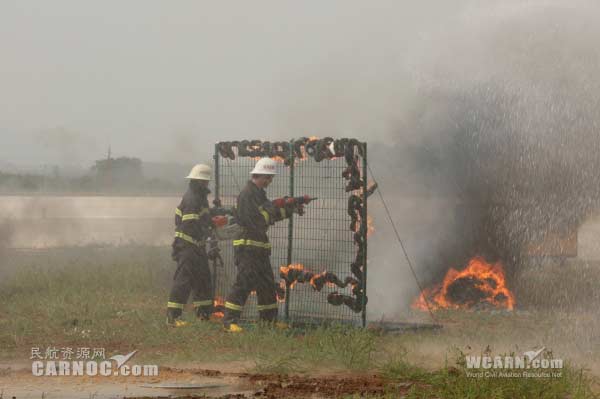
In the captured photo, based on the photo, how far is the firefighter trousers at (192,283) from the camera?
32.5ft

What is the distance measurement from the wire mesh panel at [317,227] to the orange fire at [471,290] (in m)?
2.32

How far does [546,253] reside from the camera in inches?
544

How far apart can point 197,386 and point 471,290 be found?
6.70 metres

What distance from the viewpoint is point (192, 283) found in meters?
10.0

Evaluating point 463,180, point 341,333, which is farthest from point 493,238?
point 341,333

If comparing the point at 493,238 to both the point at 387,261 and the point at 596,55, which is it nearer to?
the point at 387,261

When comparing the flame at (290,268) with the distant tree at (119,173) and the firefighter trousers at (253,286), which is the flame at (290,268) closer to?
the firefighter trousers at (253,286)

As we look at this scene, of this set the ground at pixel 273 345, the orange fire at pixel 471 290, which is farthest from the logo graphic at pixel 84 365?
the orange fire at pixel 471 290

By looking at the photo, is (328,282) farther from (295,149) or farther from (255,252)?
(295,149)

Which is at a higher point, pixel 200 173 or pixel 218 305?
pixel 200 173

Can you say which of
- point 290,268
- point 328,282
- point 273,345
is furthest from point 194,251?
point 273,345

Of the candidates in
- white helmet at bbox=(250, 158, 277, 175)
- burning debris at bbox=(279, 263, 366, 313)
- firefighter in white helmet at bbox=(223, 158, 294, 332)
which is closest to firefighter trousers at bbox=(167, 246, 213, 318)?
firefighter in white helmet at bbox=(223, 158, 294, 332)

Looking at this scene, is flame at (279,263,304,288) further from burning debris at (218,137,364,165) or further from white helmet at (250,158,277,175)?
burning debris at (218,137,364,165)

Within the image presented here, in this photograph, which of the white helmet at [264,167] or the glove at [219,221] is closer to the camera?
the white helmet at [264,167]
